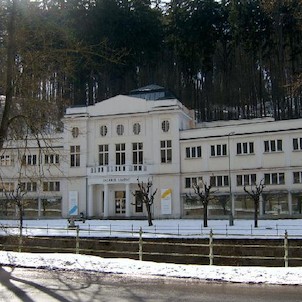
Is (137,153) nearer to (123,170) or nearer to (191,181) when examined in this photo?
(123,170)

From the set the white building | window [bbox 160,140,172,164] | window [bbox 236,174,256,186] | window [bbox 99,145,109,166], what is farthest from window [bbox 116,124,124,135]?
window [bbox 236,174,256,186]

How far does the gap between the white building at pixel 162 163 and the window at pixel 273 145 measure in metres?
0.09

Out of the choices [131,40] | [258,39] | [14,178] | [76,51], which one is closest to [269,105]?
[258,39]

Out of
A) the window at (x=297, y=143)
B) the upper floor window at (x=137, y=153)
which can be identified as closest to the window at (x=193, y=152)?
the upper floor window at (x=137, y=153)

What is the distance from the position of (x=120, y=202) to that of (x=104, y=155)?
5216mm

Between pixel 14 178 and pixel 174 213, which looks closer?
pixel 174 213

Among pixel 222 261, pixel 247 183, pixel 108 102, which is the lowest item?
pixel 222 261

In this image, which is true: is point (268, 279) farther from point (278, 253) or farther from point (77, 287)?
point (278, 253)

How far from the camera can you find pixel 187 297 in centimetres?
928

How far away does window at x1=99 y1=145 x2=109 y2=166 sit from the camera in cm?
5084

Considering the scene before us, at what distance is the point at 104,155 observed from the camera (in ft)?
168

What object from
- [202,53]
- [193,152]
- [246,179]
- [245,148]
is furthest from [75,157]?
[202,53]

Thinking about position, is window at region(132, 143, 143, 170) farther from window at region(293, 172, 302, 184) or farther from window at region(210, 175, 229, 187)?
window at region(293, 172, 302, 184)

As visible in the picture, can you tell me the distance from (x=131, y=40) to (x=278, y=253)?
45.6 metres
